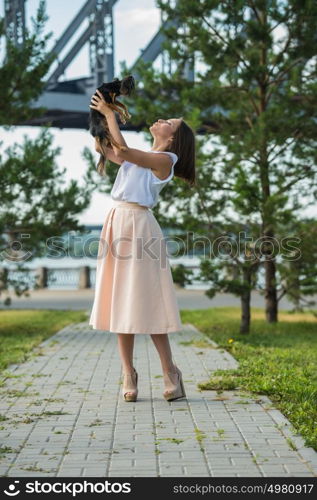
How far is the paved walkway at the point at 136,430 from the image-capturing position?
3.85 meters

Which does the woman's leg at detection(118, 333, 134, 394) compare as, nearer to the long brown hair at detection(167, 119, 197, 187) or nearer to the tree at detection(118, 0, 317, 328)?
the long brown hair at detection(167, 119, 197, 187)

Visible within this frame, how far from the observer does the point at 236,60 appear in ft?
38.9

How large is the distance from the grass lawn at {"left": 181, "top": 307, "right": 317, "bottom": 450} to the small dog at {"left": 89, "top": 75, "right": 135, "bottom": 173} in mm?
1943

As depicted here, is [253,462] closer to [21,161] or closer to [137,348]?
[137,348]

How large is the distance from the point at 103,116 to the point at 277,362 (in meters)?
3.34

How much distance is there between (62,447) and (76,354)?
4.17 meters

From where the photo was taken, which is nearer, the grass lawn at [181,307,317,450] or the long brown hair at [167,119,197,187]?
the grass lawn at [181,307,317,450]

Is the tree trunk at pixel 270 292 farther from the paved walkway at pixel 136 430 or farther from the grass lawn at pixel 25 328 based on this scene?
the paved walkway at pixel 136 430

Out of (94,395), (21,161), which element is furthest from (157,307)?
(21,161)

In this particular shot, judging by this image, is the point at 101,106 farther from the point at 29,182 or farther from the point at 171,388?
the point at 29,182

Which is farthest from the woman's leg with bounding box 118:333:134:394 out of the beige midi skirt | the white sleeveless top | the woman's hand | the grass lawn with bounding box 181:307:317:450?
the woman's hand

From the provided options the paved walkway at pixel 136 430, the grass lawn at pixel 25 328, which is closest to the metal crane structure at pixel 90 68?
the grass lawn at pixel 25 328

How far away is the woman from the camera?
536 cm

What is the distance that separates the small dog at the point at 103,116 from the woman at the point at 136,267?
44 mm
